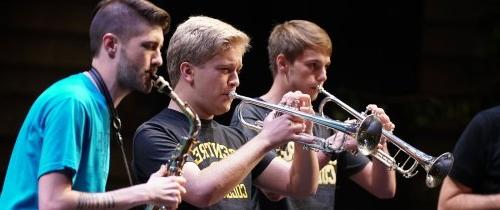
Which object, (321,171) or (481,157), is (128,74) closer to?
(321,171)

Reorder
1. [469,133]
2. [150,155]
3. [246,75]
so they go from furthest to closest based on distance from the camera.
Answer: [246,75]
[469,133]
[150,155]

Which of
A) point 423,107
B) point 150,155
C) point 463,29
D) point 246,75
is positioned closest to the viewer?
point 150,155

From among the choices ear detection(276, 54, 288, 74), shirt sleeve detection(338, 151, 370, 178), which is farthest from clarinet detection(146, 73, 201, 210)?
shirt sleeve detection(338, 151, 370, 178)

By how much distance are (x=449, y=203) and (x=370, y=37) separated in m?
2.05

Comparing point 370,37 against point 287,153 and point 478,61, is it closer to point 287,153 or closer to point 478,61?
point 478,61

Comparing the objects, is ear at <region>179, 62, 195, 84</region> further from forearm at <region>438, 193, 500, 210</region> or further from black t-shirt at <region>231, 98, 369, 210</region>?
forearm at <region>438, 193, 500, 210</region>

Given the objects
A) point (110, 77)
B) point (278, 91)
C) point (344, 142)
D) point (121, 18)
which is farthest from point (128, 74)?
point (278, 91)

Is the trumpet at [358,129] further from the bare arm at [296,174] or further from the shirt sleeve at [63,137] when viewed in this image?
the shirt sleeve at [63,137]

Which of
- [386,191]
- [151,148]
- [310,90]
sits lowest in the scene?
[386,191]

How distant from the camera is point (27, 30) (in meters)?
6.21

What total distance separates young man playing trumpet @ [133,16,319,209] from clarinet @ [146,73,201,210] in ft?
0.23

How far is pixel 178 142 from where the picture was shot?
3631mm

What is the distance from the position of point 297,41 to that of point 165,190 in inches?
61.2

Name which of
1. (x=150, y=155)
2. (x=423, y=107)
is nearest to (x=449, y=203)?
(x=150, y=155)
